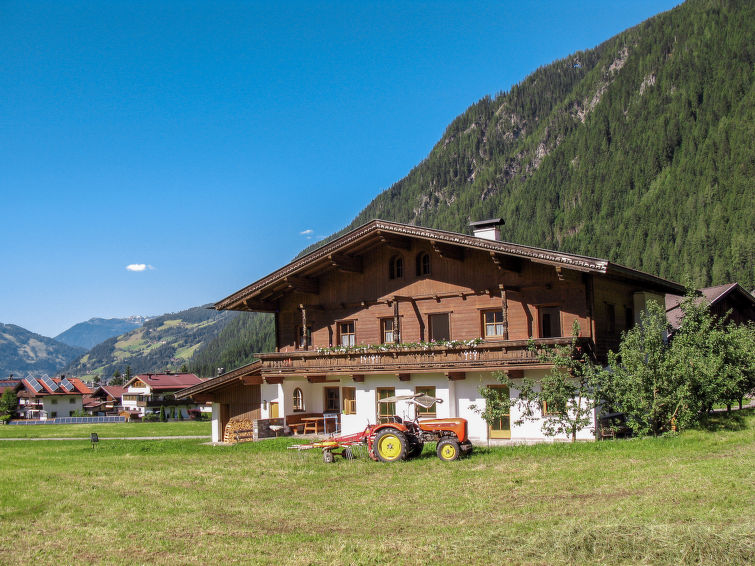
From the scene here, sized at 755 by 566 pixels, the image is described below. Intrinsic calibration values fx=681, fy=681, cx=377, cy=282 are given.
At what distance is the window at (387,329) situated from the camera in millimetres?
31344

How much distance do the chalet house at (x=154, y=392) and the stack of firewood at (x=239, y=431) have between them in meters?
75.9

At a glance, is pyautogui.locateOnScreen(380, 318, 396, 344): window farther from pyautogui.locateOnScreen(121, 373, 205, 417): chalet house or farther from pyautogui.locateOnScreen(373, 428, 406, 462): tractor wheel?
pyautogui.locateOnScreen(121, 373, 205, 417): chalet house

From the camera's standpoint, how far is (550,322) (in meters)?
27.0

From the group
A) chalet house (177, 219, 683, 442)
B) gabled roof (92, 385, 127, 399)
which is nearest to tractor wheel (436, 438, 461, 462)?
chalet house (177, 219, 683, 442)

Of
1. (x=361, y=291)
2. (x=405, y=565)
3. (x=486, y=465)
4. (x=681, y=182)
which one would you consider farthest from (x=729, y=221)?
(x=405, y=565)

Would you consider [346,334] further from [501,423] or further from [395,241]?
[501,423]

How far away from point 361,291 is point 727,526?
23.2 meters

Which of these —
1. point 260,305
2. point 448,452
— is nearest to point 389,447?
point 448,452

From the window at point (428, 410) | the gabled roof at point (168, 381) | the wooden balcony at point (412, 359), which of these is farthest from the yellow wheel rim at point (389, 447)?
the gabled roof at point (168, 381)

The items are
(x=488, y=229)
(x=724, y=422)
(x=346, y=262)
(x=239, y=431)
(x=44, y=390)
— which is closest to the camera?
(x=724, y=422)

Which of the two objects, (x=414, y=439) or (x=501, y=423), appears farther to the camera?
(x=501, y=423)

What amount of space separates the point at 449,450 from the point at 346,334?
13501 mm

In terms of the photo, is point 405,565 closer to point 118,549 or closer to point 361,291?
point 118,549

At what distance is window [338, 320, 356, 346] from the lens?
32.6m
